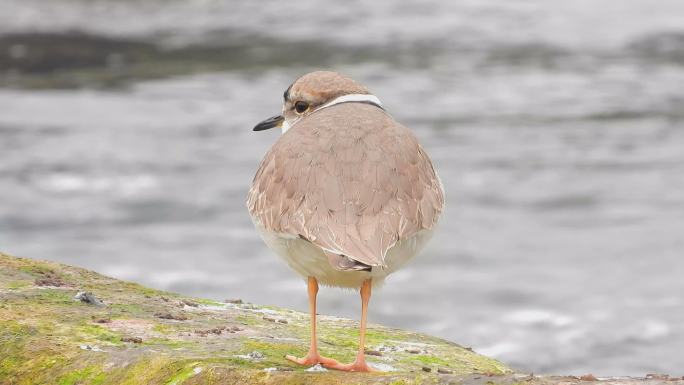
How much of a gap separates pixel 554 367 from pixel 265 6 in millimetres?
17942

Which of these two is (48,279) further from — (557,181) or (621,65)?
(621,65)

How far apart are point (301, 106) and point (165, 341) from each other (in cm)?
191

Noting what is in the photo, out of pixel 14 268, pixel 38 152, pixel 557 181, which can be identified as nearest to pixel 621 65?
pixel 557 181

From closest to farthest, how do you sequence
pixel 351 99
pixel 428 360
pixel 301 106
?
pixel 428 360
pixel 351 99
pixel 301 106

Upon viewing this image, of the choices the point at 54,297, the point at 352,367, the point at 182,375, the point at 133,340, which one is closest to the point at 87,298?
the point at 54,297

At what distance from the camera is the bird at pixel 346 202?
19.5ft

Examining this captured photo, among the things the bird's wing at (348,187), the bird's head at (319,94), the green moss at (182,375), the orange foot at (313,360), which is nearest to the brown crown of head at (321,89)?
the bird's head at (319,94)

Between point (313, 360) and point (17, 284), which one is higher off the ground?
point (17, 284)

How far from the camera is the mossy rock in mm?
5906

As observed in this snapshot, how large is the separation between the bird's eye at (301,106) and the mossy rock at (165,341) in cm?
131

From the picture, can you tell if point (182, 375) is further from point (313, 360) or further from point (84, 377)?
point (313, 360)

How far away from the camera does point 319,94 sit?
7625 millimetres

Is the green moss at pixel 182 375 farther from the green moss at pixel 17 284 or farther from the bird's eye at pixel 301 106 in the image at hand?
the bird's eye at pixel 301 106

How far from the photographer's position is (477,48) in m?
26.2
